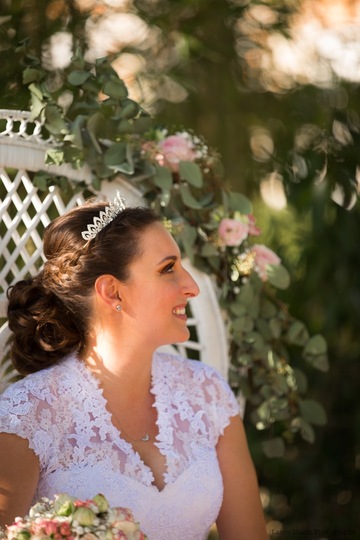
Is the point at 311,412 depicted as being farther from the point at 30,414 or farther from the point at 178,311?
the point at 30,414

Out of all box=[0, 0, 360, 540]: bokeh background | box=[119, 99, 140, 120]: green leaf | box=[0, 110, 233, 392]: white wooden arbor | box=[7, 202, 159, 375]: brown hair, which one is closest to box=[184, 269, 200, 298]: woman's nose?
box=[7, 202, 159, 375]: brown hair

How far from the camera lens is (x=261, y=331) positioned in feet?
9.23

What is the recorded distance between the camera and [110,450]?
217 centimetres

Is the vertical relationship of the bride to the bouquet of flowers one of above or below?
below

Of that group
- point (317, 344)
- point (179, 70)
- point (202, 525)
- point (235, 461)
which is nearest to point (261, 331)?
point (317, 344)

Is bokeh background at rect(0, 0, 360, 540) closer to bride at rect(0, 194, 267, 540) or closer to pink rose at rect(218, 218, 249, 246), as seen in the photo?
pink rose at rect(218, 218, 249, 246)

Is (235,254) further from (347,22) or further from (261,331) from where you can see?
(347,22)

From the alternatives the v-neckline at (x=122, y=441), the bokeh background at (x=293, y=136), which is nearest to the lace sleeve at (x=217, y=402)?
the v-neckline at (x=122, y=441)

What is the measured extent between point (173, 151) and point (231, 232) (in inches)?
11.7

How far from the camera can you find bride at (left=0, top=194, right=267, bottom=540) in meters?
2.13

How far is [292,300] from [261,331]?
4.05ft

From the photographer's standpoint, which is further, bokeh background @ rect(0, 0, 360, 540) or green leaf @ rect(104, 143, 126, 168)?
bokeh background @ rect(0, 0, 360, 540)

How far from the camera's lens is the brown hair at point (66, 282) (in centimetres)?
221

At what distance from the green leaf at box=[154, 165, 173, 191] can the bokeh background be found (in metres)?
1.19
